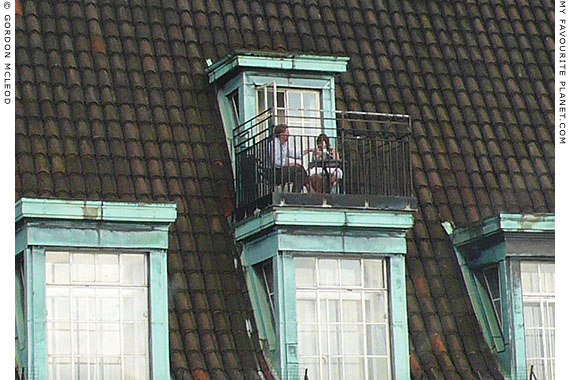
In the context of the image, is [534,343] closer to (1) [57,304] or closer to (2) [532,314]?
(2) [532,314]

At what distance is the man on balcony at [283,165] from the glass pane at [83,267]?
3.11 metres

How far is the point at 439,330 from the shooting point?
3014 cm

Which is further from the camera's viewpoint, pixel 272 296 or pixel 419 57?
pixel 419 57

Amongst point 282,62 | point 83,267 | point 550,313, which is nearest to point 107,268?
point 83,267

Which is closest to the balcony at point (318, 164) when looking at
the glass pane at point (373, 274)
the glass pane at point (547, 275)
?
the glass pane at point (373, 274)

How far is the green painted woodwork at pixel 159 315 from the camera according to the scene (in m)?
28.3

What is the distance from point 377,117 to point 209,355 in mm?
5923

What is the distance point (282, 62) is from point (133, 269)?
473 cm

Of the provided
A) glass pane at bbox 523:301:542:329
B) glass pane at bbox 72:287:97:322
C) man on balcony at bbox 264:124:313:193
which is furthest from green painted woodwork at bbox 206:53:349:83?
glass pane at bbox 72:287:97:322

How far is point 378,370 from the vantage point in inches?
1163
